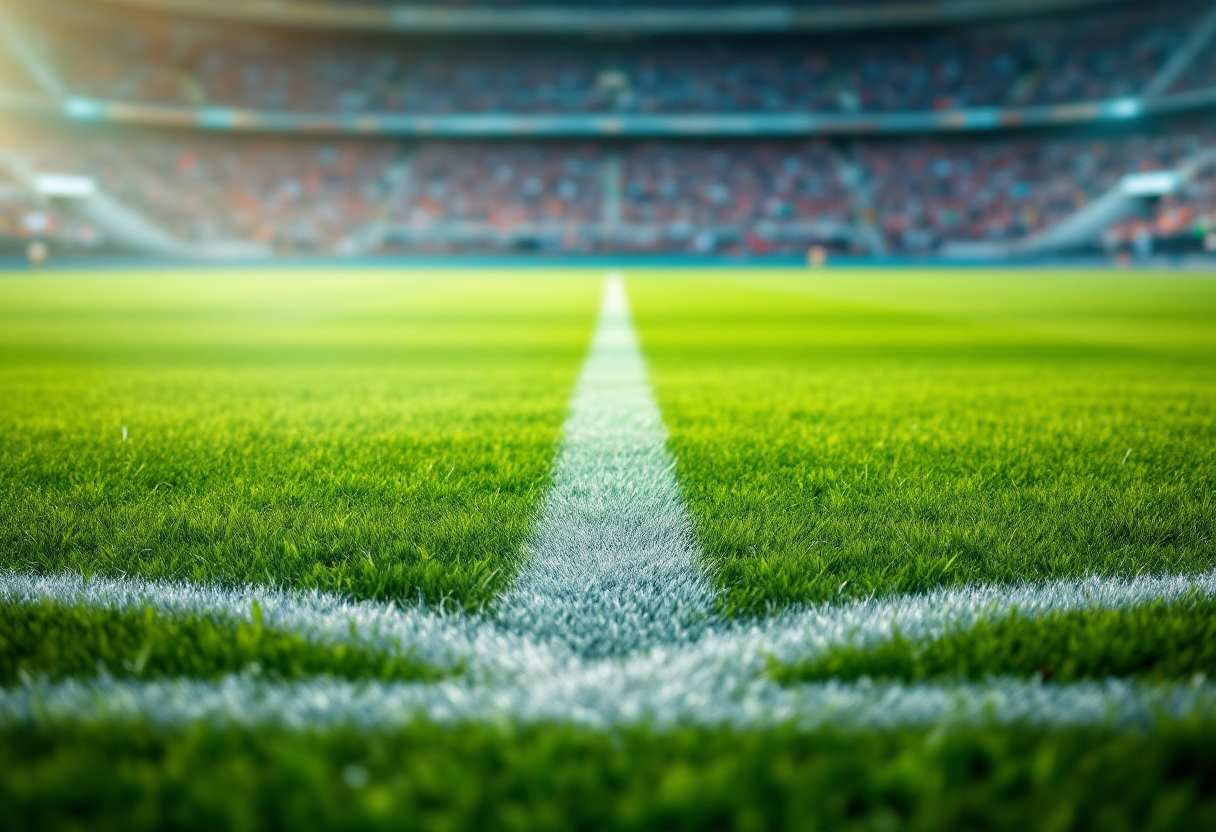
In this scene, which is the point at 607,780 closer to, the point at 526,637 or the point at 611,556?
the point at 526,637

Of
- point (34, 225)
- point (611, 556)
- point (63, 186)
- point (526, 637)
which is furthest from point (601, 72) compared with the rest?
point (526, 637)

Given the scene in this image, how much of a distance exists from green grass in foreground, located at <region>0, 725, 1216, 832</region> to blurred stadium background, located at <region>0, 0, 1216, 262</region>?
29447mm

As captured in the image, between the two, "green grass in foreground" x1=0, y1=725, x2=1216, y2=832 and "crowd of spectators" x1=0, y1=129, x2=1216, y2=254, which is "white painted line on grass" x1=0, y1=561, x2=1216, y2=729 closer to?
"green grass in foreground" x1=0, y1=725, x2=1216, y2=832

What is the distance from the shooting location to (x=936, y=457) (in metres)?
2.31

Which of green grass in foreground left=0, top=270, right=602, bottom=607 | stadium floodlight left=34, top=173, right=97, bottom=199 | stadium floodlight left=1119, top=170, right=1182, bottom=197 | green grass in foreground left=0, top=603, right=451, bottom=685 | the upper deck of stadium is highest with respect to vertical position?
the upper deck of stadium

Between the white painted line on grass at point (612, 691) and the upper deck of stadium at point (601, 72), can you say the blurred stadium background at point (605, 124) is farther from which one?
the white painted line on grass at point (612, 691)

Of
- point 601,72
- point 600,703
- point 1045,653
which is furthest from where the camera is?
point 601,72

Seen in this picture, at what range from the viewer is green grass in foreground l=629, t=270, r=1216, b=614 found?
Answer: 4.99 feet

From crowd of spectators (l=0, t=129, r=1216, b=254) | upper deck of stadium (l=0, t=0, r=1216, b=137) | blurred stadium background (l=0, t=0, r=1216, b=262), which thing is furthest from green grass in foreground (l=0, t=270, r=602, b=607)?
upper deck of stadium (l=0, t=0, r=1216, b=137)

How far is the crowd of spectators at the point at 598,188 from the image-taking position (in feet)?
95.7

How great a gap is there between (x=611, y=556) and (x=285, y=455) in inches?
48.8

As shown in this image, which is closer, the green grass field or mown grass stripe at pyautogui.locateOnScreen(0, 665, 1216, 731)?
the green grass field

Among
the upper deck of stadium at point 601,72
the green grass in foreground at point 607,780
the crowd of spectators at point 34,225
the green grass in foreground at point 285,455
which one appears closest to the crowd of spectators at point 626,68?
the upper deck of stadium at point 601,72

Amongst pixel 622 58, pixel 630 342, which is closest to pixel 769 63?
pixel 622 58
